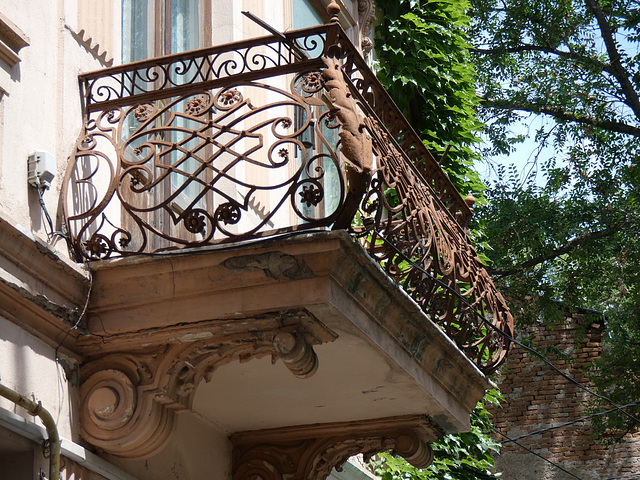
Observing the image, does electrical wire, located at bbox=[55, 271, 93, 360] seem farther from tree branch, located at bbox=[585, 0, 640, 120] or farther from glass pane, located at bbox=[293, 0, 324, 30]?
tree branch, located at bbox=[585, 0, 640, 120]

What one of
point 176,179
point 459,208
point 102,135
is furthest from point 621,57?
point 102,135

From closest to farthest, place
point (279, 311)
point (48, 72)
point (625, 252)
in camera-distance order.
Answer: point (279, 311), point (48, 72), point (625, 252)

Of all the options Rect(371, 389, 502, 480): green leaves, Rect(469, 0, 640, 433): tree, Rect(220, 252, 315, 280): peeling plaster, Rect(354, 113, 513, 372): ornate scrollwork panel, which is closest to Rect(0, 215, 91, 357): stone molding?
Rect(220, 252, 315, 280): peeling plaster

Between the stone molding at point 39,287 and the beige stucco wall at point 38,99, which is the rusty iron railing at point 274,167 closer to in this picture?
the beige stucco wall at point 38,99

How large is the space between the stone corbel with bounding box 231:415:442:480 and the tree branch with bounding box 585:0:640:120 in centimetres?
1217

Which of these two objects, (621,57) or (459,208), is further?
(621,57)

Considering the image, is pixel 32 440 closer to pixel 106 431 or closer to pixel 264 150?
pixel 106 431

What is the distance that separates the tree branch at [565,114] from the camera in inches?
671

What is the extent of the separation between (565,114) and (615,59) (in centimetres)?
118

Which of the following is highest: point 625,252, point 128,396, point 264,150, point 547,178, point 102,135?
point 547,178

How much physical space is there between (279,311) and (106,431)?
0.94 meters

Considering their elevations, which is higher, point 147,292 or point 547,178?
point 547,178

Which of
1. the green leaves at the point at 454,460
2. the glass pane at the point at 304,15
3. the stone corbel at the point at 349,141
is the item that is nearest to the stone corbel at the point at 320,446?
the stone corbel at the point at 349,141

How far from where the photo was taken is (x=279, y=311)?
15.4ft
